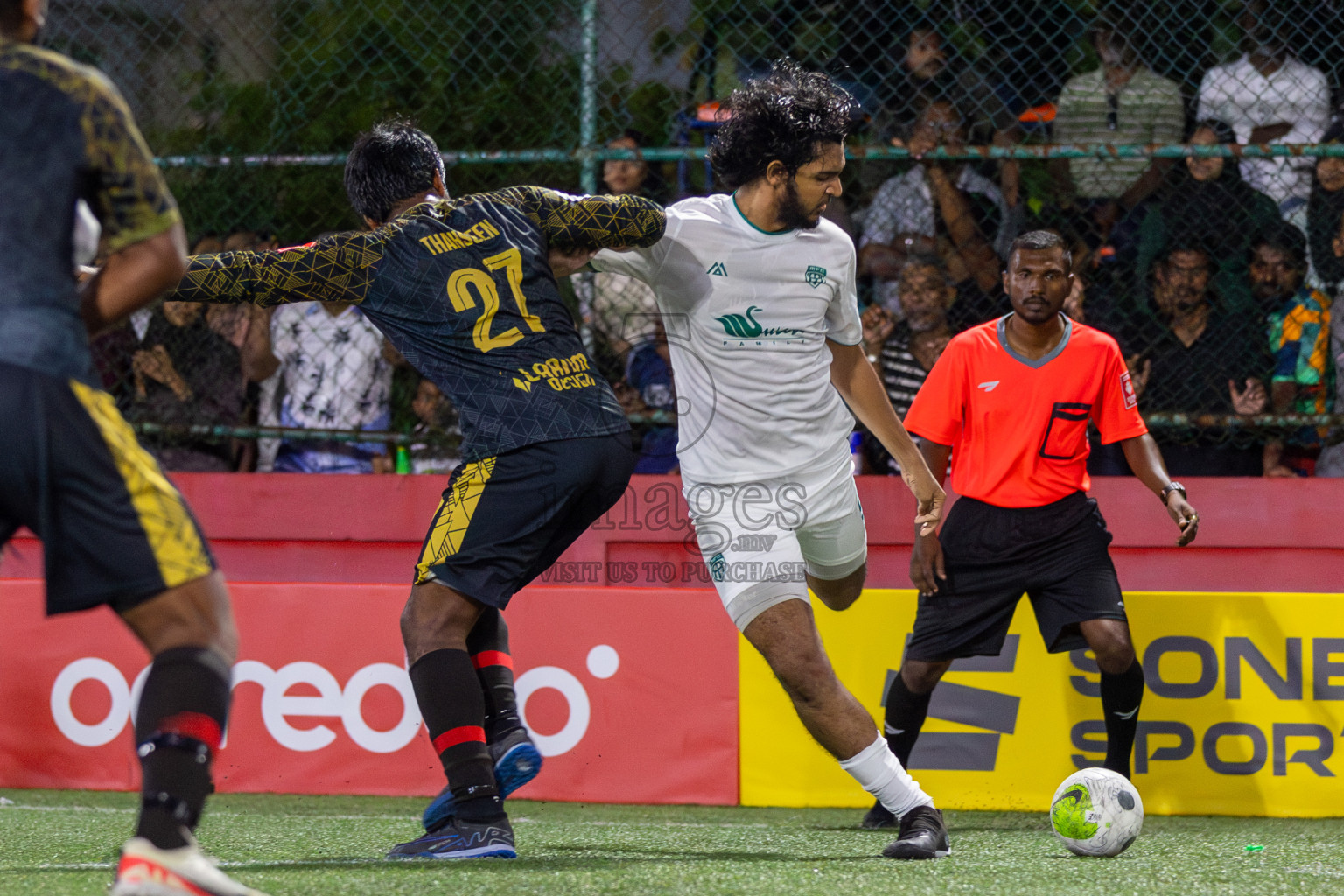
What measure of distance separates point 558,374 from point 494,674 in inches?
34.2

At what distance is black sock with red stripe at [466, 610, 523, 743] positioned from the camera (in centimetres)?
380

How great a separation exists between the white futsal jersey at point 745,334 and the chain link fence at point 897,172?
2141 millimetres

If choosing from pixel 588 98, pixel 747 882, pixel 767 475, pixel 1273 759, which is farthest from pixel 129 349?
pixel 1273 759

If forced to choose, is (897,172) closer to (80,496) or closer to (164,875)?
(80,496)

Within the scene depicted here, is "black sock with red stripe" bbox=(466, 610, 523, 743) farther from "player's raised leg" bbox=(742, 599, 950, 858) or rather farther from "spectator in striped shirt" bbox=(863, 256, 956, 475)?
"spectator in striped shirt" bbox=(863, 256, 956, 475)

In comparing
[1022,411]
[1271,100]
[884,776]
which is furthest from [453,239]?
[1271,100]

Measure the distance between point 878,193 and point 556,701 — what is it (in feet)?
8.94

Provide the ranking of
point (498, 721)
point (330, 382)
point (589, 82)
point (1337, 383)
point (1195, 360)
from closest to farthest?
1. point (498, 721)
2. point (1337, 383)
3. point (1195, 360)
4. point (589, 82)
5. point (330, 382)

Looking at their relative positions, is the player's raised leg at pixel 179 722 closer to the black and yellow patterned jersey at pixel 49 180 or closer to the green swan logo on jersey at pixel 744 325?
the black and yellow patterned jersey at pixel 49 180

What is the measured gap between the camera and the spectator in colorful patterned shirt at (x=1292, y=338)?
5848 mm

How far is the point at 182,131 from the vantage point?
7.03 metres

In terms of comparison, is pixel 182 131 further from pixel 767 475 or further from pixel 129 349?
pixel 767 475

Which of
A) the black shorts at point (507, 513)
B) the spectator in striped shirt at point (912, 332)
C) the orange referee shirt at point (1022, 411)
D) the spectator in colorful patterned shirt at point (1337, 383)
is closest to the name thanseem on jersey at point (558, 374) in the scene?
the black shorts at point (507, 513)

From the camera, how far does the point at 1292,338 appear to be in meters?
5.89
